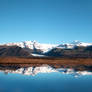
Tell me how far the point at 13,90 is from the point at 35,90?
2557 millimetres

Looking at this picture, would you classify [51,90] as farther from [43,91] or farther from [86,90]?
[86,90]

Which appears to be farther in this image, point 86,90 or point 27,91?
point 86,90

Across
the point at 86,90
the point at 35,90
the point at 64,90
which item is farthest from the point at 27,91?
the point at 86,90

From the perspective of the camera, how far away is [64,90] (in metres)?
28.3

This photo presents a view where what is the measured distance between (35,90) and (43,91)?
133cm

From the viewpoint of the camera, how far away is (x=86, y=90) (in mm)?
28641

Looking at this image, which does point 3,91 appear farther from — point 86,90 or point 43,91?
point 86,90

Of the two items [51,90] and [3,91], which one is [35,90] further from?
[3,91]

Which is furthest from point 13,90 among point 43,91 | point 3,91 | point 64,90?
point 64,90

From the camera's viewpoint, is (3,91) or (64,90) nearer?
(3,91)

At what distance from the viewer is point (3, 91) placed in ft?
86.4

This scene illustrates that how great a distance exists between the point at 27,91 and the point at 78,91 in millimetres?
5965

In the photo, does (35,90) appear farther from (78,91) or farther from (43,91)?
(78,91)

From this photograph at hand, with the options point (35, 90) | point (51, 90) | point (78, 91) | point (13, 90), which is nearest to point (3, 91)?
point (13, 90)
